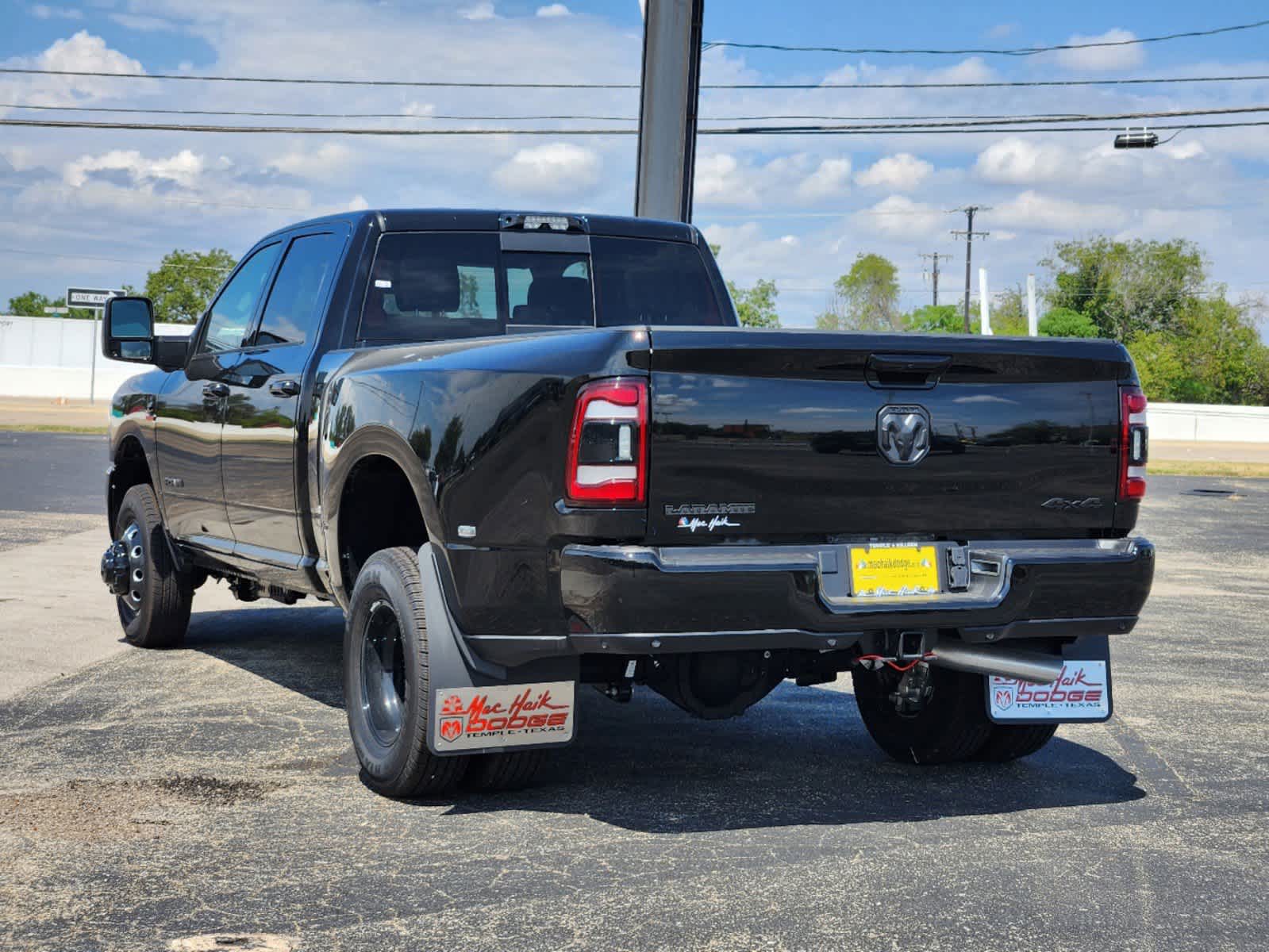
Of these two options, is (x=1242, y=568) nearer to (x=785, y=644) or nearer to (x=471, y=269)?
(x=471, y=269)

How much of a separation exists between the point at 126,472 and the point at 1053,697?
545cm

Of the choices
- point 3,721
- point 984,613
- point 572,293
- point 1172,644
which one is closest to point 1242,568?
point 1172,644

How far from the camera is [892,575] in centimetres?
475

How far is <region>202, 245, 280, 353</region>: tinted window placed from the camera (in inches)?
288

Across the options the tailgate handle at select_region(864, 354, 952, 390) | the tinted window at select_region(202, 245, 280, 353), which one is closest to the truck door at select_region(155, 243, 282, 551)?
the tinted window at select_region(202, 245, 280, 353)

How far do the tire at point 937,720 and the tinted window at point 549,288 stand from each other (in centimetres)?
199

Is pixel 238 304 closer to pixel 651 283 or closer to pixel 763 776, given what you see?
pixel 651 283

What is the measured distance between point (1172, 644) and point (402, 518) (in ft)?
17.6

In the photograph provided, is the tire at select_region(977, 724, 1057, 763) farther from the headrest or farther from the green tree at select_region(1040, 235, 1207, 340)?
the green tree at select_region(1040, 235, 1207, 340)

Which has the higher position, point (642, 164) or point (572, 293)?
point (642, 164)

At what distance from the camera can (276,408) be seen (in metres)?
6.42

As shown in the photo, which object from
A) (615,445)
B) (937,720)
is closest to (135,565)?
(937,720)

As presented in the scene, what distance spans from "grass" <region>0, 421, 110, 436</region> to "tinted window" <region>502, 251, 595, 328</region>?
29536 millimetres

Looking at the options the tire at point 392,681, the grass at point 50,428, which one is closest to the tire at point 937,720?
the tire at point 392,681
